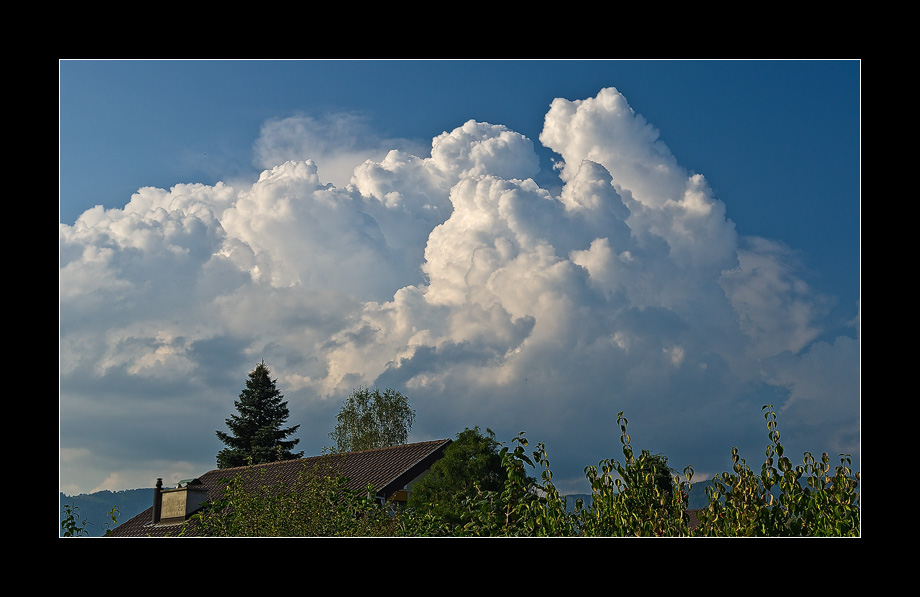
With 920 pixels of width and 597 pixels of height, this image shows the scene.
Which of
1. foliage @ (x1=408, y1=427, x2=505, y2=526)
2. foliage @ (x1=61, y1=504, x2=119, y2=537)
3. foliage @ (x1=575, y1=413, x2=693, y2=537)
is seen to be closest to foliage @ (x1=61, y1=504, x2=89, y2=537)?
foliage @ (x1=61, y1=504, x2=119, y2=537)

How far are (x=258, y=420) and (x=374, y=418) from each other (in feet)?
20.8

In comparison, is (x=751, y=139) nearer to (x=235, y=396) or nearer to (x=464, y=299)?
(x=464, y=299)

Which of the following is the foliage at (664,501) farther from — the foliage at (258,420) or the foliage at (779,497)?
the foliage at (258,420)

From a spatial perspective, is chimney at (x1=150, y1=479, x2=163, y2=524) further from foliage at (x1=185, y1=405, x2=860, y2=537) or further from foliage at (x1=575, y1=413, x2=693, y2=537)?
foliage at (x1=575, y1=413, x2=693, y2=537)

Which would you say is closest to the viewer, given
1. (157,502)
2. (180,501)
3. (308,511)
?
(308,511)

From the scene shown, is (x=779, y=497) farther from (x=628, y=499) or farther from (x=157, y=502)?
(x=157, y=502)

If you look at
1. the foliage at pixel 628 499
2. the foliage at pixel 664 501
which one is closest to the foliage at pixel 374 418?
the foliage at pixel 664 501

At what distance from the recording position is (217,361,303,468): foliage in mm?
27766

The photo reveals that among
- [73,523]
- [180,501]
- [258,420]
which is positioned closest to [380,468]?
[180,501]

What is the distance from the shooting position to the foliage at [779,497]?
3.95 meters

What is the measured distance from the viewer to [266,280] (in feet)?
78.2

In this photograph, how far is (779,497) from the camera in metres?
4.10
